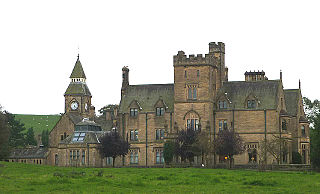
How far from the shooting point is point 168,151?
90312 mm

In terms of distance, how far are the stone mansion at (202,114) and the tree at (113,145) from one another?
11.9ft

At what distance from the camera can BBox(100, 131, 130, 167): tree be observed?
93.8 metres

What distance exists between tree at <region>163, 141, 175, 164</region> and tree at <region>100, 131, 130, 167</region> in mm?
7123

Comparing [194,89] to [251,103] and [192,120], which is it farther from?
[251,103]

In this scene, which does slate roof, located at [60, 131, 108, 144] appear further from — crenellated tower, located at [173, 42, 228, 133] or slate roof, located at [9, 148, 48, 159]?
slate roof, located at [9, 148, 48, 159]

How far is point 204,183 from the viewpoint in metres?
47.6

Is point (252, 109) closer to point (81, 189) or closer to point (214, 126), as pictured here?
point (214, 126)

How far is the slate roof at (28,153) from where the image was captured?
122000 millimetres

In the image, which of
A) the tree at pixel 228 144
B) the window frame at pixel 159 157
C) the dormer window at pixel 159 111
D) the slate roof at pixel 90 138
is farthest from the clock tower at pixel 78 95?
the tree at pixel 228 144

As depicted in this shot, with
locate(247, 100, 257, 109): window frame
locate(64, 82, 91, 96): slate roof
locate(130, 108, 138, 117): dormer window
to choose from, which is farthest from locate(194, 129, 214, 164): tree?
locate(64, 82, 91, 96): slate roof

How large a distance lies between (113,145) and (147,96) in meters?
11.3

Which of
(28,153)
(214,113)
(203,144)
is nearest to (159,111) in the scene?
(214,113)

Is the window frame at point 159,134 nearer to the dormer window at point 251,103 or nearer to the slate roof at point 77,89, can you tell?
the dormer window at point 251,103

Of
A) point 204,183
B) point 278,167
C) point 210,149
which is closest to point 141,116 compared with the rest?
point 210,149
